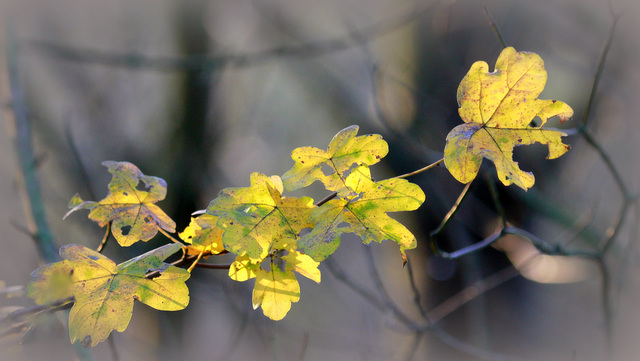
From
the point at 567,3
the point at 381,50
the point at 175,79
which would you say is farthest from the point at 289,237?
the point at 175,79

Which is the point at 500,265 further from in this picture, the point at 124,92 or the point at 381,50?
the point at 124,92

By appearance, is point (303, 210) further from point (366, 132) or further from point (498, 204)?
point (366, 132)

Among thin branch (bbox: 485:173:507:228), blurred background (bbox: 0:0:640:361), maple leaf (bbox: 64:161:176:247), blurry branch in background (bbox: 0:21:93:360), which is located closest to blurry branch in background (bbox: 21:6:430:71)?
blurred background (bbox: 0:0:640:361)

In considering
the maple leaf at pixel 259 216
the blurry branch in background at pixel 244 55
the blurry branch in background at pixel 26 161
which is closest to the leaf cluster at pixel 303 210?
the maple leaf at pixel 259 216

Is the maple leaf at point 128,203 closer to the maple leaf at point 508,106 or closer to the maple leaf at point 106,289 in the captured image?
the maple leaf at point 106,289

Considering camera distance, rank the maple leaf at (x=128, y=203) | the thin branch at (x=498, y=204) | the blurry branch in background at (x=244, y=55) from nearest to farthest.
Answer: the maple leaf at (x=128, y=203), the thin branch at (x=498, y=204), the blurry branch in background at (x=244, y=55)

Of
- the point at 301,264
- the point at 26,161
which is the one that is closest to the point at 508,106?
the point at 301,264
